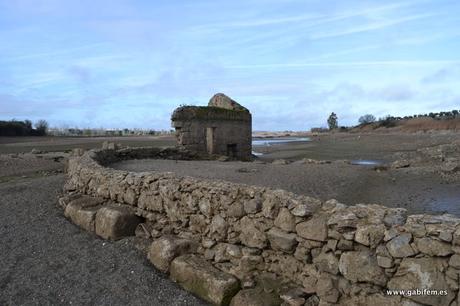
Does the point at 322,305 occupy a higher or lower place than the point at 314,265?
lower

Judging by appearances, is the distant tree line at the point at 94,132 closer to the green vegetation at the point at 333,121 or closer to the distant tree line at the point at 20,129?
the distant tree line at the point at 20,129

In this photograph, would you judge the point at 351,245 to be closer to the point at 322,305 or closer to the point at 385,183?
the point at 322,305

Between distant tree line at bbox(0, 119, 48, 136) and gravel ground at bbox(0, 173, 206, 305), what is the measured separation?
206ft

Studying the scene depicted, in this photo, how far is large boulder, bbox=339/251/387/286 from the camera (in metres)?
4.32

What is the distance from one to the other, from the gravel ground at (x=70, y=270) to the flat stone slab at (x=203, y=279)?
14 cm

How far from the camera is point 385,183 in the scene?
48.9 ft

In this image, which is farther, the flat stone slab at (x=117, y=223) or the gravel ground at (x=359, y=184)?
the gravel ground at (x=359, y=184)

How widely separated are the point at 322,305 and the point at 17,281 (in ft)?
15.1

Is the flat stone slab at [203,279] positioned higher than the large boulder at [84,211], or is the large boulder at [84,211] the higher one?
the large boulder at [84,211]

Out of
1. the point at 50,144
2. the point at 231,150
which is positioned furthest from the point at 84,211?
the point at 50,144

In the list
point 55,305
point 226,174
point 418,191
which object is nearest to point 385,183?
point 418,191

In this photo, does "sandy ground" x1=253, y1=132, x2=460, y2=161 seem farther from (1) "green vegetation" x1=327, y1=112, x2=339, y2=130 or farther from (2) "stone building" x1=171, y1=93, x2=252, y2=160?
(1) "green vegetation" x1=327, y1=112, x2=339, y2=130

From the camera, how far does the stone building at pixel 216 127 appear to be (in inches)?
874

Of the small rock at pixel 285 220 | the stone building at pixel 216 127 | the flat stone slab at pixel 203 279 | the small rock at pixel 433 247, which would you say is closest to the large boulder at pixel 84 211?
the flat stone slab at pixel 203 279
